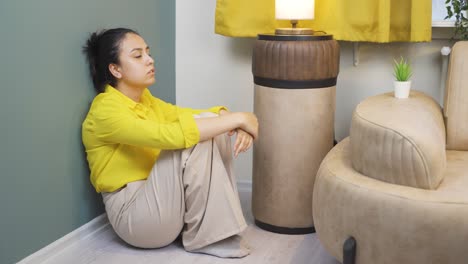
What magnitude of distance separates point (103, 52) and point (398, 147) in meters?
1.11

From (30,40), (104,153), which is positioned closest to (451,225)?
(104,153)

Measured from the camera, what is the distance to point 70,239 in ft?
7.51

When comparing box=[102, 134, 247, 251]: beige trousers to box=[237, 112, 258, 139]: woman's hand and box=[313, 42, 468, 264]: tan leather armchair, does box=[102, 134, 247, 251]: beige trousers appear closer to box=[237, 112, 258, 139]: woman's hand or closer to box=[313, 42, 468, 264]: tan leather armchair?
box=[237, 112, 258, 139]: woman's hand

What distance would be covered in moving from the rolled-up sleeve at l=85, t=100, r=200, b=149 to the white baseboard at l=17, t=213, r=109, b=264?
0.39 metres

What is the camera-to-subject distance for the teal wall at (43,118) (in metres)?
1.95

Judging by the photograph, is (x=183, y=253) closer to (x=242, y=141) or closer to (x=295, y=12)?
(x=242, y=141)

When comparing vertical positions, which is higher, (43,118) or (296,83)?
(296,83)

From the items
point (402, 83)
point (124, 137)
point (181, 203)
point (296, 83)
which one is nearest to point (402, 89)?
point (402, 83)

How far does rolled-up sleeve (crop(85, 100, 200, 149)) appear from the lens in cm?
212

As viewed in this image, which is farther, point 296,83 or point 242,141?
point 296,83

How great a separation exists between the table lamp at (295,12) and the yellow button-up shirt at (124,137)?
396 mm

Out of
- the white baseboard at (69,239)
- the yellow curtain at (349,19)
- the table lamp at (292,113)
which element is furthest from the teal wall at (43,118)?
the table lamp at (292,113)

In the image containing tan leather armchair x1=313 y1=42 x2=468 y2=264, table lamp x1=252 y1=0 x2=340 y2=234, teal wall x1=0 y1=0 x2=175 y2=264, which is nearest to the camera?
tan leather armchair x1=313 y1=42 x2=468 y2=264

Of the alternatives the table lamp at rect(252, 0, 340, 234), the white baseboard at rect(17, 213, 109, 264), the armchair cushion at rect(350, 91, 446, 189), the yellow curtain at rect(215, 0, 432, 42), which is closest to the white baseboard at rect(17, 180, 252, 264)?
the white baseboard at rect(17, 213, 109, 264)
